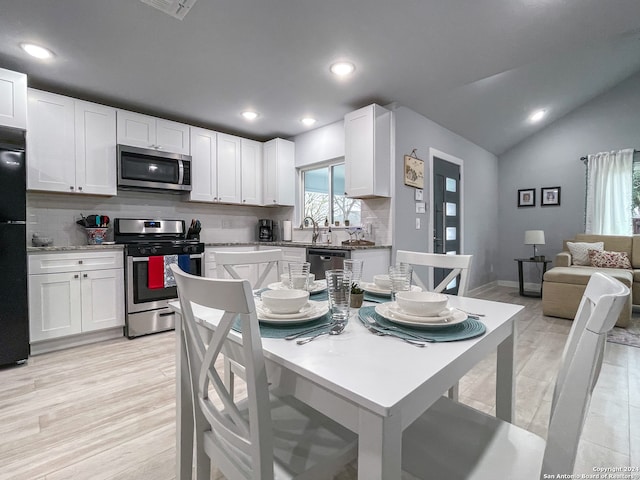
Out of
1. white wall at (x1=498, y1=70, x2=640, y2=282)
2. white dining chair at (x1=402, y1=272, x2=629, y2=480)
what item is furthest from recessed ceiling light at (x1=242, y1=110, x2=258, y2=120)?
white wall at (x1=498, y1=70, x2=640, y2=282)

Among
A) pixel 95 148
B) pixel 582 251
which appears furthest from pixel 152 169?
pixel 582 251

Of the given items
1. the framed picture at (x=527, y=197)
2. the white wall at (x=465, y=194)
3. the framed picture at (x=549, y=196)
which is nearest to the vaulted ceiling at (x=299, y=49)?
the white wall at (x=465, y=194)

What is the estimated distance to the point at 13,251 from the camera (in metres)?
2.32

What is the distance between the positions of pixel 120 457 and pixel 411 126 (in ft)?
12.5

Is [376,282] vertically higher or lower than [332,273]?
lower

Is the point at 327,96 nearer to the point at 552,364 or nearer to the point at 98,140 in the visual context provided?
the point at 98,140

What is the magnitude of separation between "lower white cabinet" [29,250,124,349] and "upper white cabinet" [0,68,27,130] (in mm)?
1057

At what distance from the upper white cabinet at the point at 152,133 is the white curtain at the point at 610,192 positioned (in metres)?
5.92

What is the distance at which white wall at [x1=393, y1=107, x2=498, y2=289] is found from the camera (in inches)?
138

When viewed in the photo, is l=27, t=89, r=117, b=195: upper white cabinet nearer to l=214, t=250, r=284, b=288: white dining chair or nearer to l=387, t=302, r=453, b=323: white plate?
l=214, t=250, r=284, b=288: white dining chair

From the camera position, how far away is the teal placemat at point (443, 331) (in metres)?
0.88

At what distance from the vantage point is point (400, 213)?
11.5ft

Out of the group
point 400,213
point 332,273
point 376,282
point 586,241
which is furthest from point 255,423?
point 586,241

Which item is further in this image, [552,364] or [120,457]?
[552,364]
